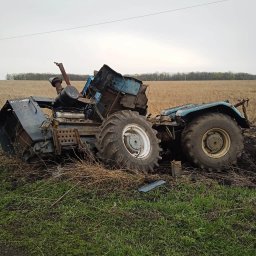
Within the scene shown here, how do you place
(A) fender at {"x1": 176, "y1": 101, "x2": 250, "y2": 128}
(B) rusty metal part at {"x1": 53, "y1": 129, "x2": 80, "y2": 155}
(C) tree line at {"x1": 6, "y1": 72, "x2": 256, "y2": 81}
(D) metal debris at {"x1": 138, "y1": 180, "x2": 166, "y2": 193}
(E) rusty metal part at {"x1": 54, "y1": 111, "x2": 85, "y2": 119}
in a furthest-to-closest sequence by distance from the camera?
(C) tree line at {"x1": 6, "y1": 72, "x2": 256, "y2": 81}
(E) rusty metal part at {"x1": 54, "y1": 111, "x2": 85, "y2": 119}
(A) fender at {"x1": 176, "y1": 101, "x2": 250, "y2": 128}
(B) rusty metal part at {"x1": 53, "y1": 129, "x2": 80, "y2": 155}
(D) metal debris at {"x1": 138, "y1": 180, "x2": 166, "y2": 193}

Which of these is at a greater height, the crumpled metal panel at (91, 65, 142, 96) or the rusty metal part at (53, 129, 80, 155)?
the crumpled metal panel at (91, 65, 142, 96)

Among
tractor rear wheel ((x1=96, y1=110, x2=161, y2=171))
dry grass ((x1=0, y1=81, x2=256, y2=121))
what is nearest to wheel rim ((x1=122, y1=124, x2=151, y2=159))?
tractor rear wheel ((x1=96, y1=110, x2=161, y2=171))

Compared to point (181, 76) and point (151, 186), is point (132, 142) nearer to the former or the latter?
point (151, 186)

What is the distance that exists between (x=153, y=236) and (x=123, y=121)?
9.13ft

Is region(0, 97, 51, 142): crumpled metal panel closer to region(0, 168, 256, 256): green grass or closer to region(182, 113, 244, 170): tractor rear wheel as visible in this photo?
region(0, 168, 256, 256): green grass

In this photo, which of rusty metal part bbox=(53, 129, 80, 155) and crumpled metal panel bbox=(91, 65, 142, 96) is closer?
rusty metal part bbox=(53, 129, 80, 155)

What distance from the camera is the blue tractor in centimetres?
665

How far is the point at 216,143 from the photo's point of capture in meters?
7.40

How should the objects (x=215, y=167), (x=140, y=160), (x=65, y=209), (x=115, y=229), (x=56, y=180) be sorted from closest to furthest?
(x=115, y=229) < (x=65, y=209) < (x=56, y=180) < (x=140, y=160) < (x=215, y=167)

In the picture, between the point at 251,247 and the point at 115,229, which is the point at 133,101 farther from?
the point at 251,247

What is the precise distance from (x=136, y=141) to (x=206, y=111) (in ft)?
4.67

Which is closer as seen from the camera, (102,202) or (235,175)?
(102,202)

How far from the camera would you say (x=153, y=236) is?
4270 mm

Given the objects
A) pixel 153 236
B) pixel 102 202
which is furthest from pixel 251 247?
pixel 102 202
